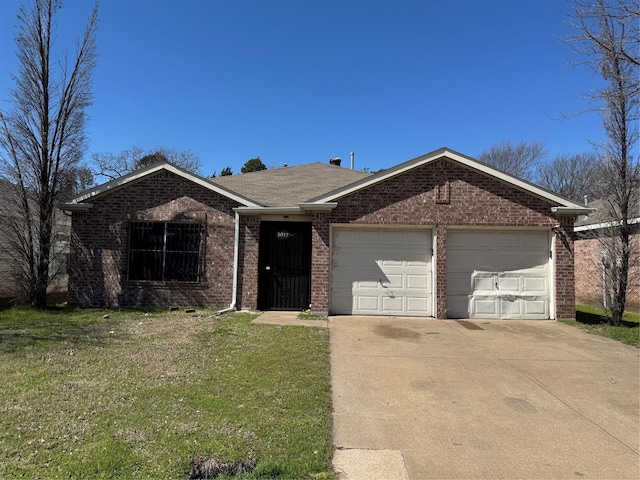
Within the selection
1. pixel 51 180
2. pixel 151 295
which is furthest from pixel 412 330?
pixel 51 180

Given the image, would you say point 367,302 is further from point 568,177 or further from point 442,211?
point 568,177

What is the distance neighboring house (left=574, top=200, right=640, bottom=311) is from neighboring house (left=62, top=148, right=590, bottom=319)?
123cm

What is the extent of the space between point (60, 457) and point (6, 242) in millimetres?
9657

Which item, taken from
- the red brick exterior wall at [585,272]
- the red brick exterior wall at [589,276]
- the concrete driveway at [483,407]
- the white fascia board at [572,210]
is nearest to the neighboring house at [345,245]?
the white fascia board at [572,210]

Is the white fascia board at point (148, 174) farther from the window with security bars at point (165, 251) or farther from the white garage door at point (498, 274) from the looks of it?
the white garage door at point (498, 274)

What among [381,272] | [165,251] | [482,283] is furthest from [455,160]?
[165,251]

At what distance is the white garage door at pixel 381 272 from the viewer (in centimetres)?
988

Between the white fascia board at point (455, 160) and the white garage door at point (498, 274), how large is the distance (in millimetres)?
1061

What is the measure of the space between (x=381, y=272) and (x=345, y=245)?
119 cm

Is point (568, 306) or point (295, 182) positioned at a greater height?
point (295, 182)

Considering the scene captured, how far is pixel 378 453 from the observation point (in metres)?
3.21

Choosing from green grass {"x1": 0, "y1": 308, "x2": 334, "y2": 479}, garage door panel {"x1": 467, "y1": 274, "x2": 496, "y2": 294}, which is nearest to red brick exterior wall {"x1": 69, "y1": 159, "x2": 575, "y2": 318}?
garage door panel {"x1": 467, "y1": 274, "x2": 496, "y2": 294}

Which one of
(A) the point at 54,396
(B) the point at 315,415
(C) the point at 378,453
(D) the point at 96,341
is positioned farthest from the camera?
(D) the point at 96,341

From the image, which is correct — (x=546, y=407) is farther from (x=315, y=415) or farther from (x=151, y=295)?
(x=151, y=295)
